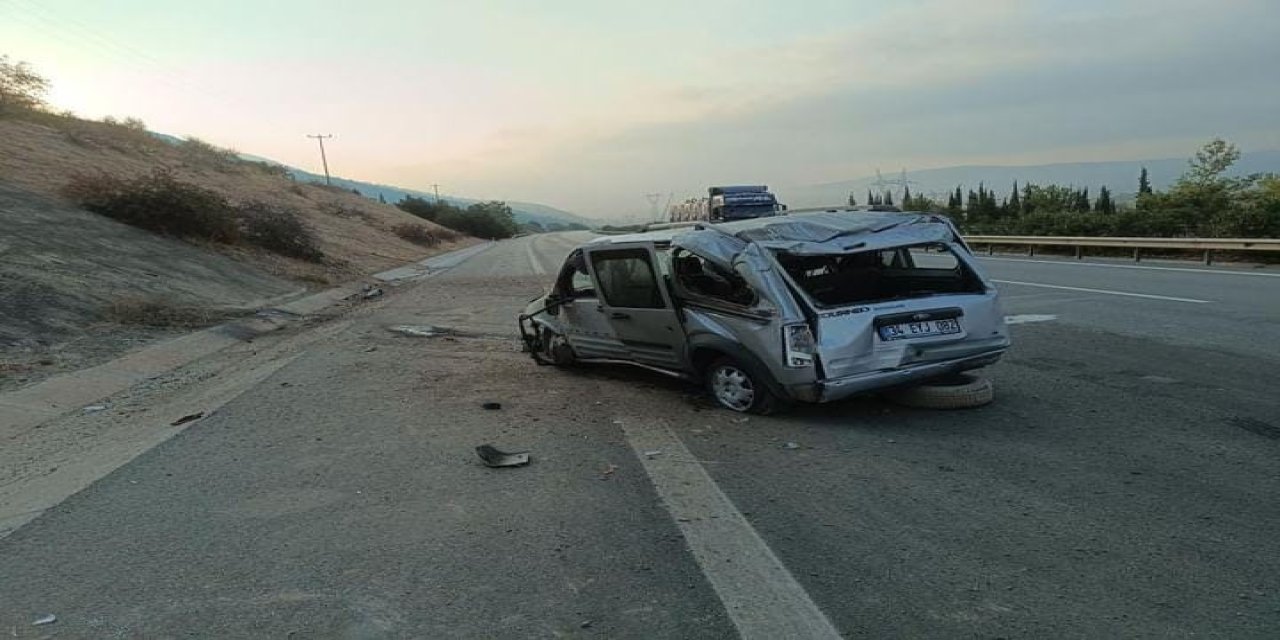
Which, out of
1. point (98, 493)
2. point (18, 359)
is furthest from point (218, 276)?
point (98, 493)

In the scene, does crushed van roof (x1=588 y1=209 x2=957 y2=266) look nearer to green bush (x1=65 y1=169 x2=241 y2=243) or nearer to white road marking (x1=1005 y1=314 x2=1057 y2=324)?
white road marking (x1=1005 y1=314 x2=1057 y2=324)

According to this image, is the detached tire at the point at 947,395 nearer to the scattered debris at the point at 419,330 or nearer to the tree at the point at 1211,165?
the scattered debris at the point at 419,330

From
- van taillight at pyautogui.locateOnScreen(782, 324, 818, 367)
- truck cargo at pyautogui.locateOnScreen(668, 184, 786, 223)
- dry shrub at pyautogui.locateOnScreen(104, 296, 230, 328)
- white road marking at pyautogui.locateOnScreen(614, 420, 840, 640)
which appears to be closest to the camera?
white road marking at pyautogui.locateOnScreen(614, 420, 840, 640)

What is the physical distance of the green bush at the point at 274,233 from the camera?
22.9 meters

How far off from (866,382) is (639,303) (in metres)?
2.19

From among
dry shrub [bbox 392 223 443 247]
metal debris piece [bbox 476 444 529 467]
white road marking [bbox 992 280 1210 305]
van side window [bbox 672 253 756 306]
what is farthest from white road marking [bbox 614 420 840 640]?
dry shrub [bbox 392 223 443 247]

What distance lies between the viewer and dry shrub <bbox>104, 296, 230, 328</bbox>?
1123cm

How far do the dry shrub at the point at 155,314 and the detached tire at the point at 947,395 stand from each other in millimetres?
10704

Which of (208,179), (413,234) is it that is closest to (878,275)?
(208,179)

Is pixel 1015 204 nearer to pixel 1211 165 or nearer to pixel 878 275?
pixel 1211 165

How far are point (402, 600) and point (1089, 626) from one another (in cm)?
277

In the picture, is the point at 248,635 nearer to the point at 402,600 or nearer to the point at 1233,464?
the point at 402,600

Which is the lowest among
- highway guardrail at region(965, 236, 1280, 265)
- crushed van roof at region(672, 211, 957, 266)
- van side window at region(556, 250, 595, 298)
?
highway guardrail at region(965, 236, 1280, 265)

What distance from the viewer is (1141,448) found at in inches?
195
